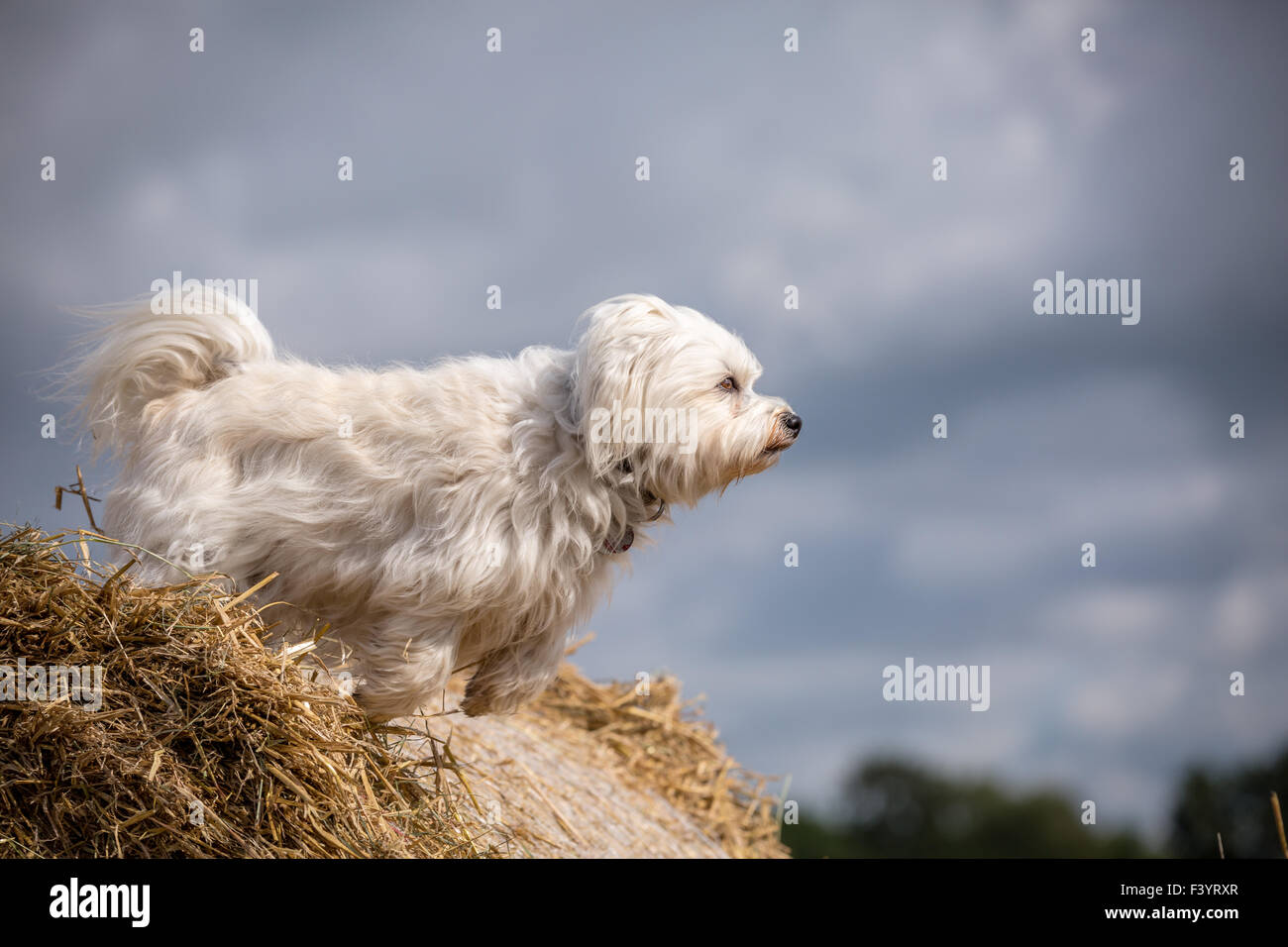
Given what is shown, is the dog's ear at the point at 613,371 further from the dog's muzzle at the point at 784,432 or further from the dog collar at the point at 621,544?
the dog's muzzle at the point at 784,432

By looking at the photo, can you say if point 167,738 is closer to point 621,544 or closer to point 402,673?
point 402,673

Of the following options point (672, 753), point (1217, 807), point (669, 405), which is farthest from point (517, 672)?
point (1217, 807)

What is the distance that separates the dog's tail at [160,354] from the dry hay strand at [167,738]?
3.58ft

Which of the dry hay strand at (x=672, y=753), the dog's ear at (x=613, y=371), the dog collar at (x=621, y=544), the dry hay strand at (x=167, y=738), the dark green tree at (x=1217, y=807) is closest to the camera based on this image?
the dry hay strand at (x=167, y=738)

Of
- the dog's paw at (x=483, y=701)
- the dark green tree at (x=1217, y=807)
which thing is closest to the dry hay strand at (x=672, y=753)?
the dog's paw at (x=483, y=701)

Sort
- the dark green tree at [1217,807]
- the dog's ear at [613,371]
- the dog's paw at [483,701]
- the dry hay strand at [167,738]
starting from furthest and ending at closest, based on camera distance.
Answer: the dark green tree at [1217,807], the dog's paw at [483,701], the dog's ear at [613,371], the dry hay strand at [167,738]

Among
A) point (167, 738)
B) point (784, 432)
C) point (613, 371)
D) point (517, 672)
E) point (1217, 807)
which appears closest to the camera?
point (167, 738)

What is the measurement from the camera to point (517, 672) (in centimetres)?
520

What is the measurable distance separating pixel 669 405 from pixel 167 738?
223 centimetres

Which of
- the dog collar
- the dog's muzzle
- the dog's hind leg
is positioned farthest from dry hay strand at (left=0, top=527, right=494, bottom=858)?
the dog's muzzle

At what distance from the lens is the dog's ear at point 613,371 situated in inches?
188

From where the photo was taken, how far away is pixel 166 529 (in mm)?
4977

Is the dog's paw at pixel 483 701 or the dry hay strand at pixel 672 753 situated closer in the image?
the dog's paw at pixel 483 701

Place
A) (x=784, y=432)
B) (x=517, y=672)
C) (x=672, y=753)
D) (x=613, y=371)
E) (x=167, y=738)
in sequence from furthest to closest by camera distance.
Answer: (x=672, y=753) < (x=517, y=672) < (x=784, y=432) < (x=613, y=371) < (x=167, y=738)
